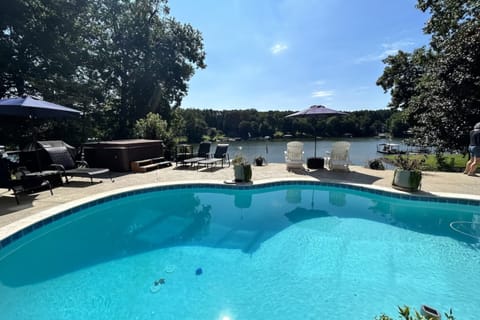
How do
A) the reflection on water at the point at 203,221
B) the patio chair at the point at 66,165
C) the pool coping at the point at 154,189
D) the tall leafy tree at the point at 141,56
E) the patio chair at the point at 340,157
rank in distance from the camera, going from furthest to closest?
the tall leafy tree at the point at 141,56
the patio chair at the point at 340,157
the patio chair at the point at 66,165
the pool coping at the point at 154,189
the reflection on water at the point at 203,221

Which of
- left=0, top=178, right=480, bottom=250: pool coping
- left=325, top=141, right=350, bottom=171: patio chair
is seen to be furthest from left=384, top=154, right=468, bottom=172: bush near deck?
left=0, top=178, right=480, bottom=250: pool coping

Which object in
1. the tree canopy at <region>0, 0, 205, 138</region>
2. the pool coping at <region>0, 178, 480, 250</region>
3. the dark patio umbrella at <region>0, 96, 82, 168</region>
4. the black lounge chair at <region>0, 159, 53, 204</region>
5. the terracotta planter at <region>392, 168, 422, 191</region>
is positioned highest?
the tree canopy at <region>0, 0, 205, 138</region>

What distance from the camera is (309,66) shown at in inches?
531

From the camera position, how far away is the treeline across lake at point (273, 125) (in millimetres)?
45875

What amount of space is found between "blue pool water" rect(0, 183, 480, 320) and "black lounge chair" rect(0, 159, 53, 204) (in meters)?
1.62

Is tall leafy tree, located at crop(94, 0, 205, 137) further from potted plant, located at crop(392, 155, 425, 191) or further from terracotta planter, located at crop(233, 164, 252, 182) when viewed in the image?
potted plant, located at crop(392, 155, 425, 191)

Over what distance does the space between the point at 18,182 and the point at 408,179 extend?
934cm

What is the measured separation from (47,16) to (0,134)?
20.2 feet

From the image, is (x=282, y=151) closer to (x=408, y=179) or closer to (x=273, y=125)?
(x=408, y=179)

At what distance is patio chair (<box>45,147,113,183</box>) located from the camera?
21.3 ft

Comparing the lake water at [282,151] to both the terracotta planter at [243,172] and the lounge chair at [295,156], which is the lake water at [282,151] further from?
the lounge chair at [295,156]

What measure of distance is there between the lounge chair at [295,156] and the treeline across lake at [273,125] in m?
36.2

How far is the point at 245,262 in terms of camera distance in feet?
11.0

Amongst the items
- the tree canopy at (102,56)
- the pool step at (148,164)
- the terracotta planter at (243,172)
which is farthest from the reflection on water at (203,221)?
the tree canopy at (102,56)
